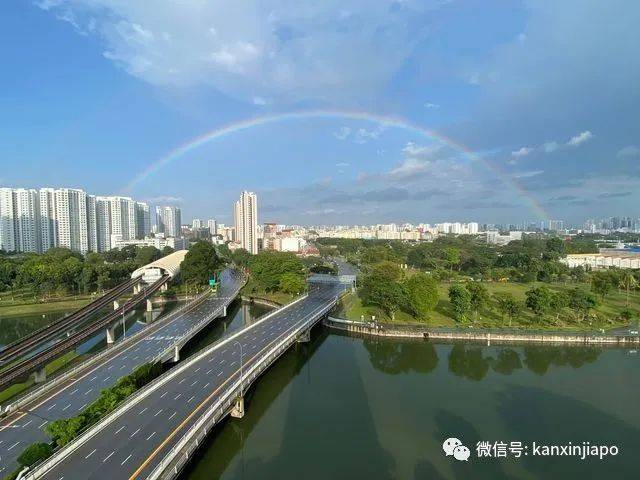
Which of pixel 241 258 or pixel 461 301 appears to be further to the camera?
pixel 241 258

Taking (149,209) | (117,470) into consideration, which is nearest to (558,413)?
(117,470)

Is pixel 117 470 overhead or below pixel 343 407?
overhead

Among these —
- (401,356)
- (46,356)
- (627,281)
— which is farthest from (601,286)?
(46,356)

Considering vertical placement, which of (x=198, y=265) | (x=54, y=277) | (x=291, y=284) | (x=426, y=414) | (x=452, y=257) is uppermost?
(x=198, y=265)

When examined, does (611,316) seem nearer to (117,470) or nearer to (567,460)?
(567,460)

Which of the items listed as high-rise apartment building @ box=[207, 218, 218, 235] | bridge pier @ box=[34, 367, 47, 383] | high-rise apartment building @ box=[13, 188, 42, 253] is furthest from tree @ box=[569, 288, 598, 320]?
high-rise apartment building @ box=[207, 218, 218, 235]

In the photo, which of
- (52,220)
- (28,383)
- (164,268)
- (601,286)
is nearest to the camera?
(28,383)

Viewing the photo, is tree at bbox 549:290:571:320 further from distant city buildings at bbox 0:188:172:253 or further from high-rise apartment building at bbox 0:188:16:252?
high-rise apartment building at bbox 0:188:16:252

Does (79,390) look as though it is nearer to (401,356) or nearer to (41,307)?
(401,356)

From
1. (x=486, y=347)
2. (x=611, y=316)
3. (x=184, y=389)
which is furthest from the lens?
(x=611, y=316)
